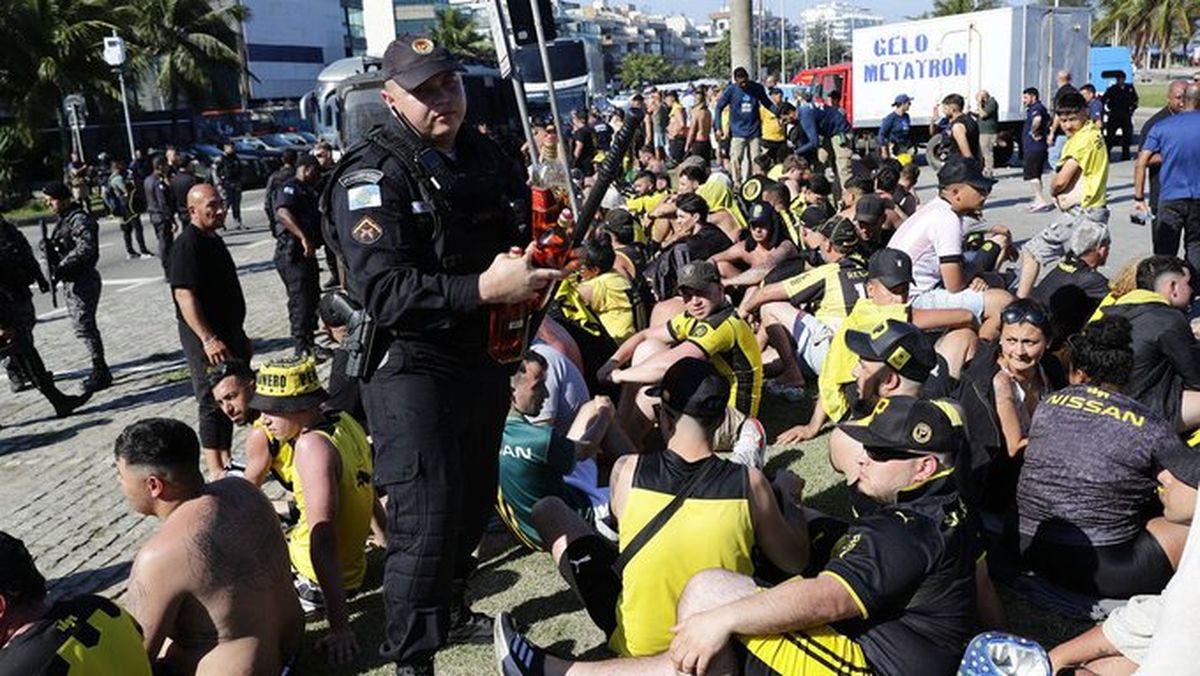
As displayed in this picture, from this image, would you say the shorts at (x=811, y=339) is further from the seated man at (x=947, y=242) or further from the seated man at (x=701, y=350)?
the seated man at (x=701, y=350)

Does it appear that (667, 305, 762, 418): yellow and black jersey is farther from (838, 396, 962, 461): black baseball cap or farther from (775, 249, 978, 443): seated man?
(838, 396, 962, 461): black baseball cap

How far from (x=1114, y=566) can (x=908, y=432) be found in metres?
1.52

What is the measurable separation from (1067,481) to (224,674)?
10.4 ft

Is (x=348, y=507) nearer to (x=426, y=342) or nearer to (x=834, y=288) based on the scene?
(x=426, y=342)

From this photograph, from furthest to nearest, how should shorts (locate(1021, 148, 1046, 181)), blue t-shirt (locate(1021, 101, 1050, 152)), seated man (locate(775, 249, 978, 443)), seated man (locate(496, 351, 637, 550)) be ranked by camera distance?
blue t-shirt (locate(1021, 101, 1050, 152)), shorts (locate(1021, 148, 1046, 181)), seated man (locate(775, 249, 978, 443)), seated man (locate(496, 351, 637, 550))

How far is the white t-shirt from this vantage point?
6.38m

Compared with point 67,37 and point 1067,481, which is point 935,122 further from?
point 67,37

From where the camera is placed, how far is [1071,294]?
5.92 meters

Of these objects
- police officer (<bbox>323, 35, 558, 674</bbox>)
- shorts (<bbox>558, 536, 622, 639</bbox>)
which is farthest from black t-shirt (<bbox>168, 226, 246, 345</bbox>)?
shorts (<bbox>558, 536, 622, 639</bbox>)

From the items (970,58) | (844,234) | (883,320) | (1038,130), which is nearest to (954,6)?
(970,58)

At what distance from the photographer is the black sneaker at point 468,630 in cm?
402

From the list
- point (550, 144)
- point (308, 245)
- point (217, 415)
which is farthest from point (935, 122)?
point (217, 415)

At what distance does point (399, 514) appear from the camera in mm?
3217

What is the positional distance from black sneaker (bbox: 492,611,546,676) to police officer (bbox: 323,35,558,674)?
0.71ft
